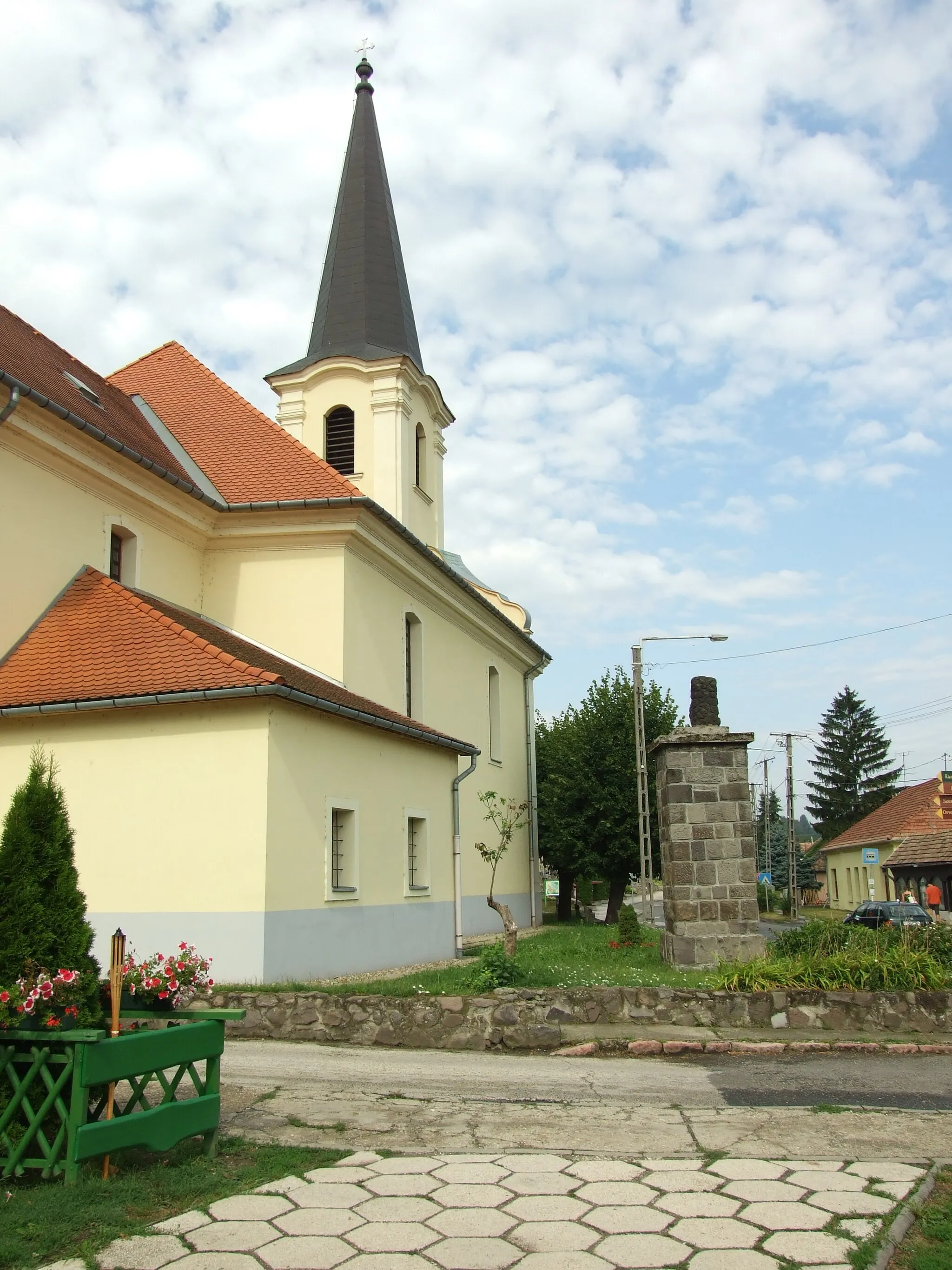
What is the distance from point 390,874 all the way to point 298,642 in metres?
4.31

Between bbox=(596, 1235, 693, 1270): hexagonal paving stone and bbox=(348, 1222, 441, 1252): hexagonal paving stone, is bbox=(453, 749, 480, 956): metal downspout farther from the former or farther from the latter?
bbox=(596, 1235, 693, 1270): hexagonal paving stone

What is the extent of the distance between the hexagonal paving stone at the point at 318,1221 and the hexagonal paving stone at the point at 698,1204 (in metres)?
1.52

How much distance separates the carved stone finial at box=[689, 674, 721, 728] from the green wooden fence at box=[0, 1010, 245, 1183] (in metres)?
9.66

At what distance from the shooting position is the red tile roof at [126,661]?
13.3 meters

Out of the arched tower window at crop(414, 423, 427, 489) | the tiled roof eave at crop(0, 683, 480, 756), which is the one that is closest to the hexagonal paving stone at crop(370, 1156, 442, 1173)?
the tiled roof eave at crop(0, 683, 480, 756)

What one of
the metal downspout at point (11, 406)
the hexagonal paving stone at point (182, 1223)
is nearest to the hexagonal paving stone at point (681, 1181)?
the hexagonal paving stone at point (182, 1223)

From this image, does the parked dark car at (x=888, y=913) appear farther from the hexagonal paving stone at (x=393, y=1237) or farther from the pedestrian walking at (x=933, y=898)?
the hexagonal paving stone at (x=393, y=1237)

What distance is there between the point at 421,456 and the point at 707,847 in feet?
49.5

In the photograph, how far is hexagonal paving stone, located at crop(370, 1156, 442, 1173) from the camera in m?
5.87

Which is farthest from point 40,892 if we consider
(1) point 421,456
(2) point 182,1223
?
(1) point 421,456

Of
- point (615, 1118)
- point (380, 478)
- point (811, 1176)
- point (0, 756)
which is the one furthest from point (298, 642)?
point (811, 1176)

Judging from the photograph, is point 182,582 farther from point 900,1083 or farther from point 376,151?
point 376,151

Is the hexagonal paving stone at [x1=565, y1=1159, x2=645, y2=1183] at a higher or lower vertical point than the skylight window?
lower

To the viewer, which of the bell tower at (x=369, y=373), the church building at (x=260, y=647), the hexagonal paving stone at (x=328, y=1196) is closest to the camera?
the hexagonal paving stone at (x=328, y=1196)
